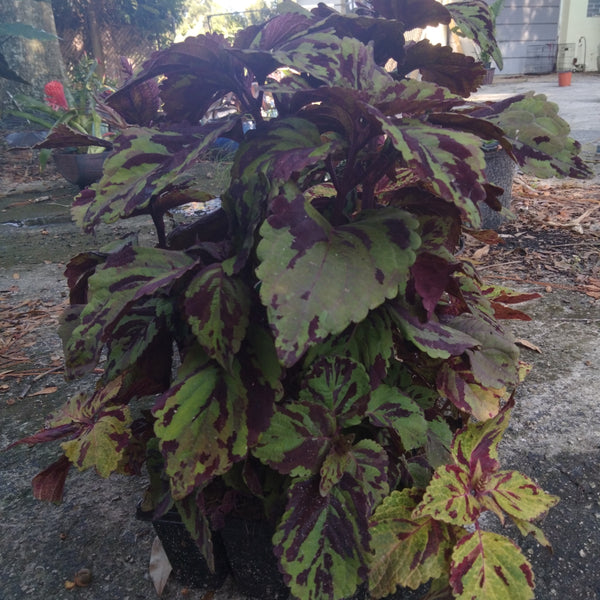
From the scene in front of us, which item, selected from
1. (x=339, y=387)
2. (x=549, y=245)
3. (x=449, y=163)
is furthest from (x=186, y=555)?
(x=549, y=245)

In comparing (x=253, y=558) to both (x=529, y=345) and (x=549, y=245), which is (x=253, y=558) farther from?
(x=549, y=245)

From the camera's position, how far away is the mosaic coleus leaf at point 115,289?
76 centimetres

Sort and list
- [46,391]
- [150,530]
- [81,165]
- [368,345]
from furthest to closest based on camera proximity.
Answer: [81,165]
[46,391]
[150,530]
[368,345]

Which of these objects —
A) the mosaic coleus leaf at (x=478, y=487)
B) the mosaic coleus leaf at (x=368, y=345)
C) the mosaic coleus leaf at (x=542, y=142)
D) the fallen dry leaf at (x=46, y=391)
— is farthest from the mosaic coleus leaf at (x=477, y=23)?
the fallen dry leaf at (x=46, y=391)

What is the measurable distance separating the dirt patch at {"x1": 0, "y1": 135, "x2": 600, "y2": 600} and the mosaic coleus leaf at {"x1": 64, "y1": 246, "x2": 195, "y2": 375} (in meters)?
0.64

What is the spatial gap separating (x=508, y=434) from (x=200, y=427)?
107 cm

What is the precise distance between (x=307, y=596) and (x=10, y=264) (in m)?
3.19

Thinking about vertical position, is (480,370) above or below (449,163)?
below

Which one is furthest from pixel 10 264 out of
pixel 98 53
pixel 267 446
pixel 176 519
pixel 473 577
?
pixel 98 53

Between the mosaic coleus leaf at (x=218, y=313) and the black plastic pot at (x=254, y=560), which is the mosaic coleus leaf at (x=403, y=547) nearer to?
the black plastic pot at (x=254, y=560)

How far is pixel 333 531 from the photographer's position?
79 centimetres

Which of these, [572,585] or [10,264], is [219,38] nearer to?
[572,585]

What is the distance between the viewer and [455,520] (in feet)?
2.56

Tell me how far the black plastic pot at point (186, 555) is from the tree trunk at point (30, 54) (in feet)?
23.4
